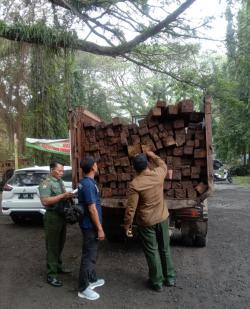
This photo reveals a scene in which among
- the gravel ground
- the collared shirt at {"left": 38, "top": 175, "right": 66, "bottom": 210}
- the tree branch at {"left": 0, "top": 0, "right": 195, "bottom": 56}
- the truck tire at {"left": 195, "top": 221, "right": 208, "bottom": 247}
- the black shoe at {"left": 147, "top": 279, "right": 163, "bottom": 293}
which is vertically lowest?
the gravel ground

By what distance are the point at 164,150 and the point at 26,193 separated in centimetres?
489

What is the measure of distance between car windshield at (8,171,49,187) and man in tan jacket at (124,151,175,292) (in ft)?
17.8

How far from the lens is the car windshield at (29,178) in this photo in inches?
420

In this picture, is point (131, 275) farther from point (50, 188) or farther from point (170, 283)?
point (50, 188)

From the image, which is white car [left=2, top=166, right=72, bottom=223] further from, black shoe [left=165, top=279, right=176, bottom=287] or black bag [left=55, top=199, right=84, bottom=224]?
black shoe [left=165, top=279, right=176, bottom=287]

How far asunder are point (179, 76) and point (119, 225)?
5.41 meters

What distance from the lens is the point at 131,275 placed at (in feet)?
20.3

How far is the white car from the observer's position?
10.5 meters

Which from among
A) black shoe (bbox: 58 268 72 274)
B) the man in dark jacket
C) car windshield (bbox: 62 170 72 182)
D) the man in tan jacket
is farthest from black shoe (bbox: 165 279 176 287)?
car windshield (bbox: 62 170 72 182)

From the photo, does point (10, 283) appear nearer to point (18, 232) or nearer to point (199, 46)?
point (18, 232)

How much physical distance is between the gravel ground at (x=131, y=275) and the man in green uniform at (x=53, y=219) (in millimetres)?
255

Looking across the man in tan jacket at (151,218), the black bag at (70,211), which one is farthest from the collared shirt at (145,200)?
the black bag at (70,211)

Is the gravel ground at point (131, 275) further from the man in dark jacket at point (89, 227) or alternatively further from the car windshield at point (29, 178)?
the car windshield at point (29, 178)

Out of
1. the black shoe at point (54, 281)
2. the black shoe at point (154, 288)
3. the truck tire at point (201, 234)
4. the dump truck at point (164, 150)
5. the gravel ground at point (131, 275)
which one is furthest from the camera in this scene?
the truck tire at point (201, 234)
